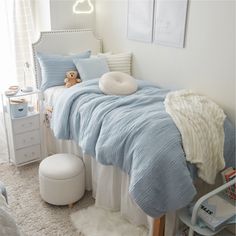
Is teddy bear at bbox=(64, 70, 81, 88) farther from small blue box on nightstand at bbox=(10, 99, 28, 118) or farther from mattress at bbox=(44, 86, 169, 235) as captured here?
mattress at bbox=(44, 86, 169, 235)

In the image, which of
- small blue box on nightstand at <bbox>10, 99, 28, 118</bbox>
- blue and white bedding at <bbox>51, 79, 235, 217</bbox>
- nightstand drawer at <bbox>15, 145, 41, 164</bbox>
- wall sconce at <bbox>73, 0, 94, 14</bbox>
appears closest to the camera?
blue and white bedding at <bbox>51, 79, 235, 217</bbox>

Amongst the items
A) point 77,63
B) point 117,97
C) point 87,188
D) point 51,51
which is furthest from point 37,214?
point 51,51

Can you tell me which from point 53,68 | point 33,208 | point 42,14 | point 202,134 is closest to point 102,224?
point 33,208

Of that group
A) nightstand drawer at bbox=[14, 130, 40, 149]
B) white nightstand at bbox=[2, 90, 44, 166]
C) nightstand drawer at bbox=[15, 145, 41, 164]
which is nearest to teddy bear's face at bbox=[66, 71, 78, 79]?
white nightstand at bbox=[2, 90, 44, 166]

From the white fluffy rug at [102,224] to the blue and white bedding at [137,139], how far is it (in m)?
0.41

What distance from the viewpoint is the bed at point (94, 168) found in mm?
2090

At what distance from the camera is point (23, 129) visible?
8.86 ft

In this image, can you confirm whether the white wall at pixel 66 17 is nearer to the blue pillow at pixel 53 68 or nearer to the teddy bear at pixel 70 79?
the blue pillow at pixel 53 68

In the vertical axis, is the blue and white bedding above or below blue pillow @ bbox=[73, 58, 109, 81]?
below

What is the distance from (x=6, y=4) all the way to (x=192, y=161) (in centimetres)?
254

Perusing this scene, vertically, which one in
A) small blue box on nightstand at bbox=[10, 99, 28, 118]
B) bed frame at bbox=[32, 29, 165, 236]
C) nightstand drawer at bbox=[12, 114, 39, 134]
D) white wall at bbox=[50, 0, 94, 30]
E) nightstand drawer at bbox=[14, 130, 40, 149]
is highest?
white wall at bbox=[50, 0, 94, 30]

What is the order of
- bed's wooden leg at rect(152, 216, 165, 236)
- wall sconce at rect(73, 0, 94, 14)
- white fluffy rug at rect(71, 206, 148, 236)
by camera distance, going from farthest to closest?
wall sconce at rect(73, 0, 94, 14) → white fluffy rug at rect(71, 206, 148, 236) → bed's wooden leg at rect(152, 216, 165, 236)

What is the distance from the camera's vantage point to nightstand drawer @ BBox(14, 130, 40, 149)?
270cm

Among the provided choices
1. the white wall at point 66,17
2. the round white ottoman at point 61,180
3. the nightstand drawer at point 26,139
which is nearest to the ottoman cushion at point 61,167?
the round white ottoman at point 61,180
